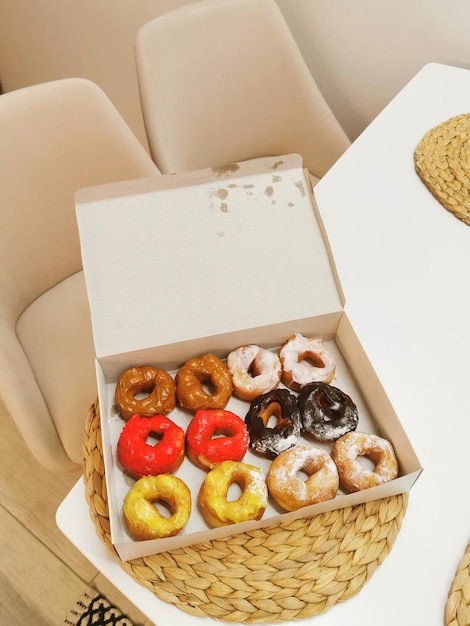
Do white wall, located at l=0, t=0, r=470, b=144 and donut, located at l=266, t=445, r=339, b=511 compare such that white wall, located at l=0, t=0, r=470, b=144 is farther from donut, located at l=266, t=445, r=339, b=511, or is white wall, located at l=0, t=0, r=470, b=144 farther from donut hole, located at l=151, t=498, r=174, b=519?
donut hole, located at l=151, t=498, r=174, b=519

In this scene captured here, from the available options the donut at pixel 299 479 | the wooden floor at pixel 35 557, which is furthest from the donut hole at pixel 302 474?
the wooden floor at pixel 35 557

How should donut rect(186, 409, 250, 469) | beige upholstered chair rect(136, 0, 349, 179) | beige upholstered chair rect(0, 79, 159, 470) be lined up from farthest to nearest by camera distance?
beige upholstered chair rect(136, 0, 349, 179), beige upholstered chair rect(0, 79, 159, 470), donut rect(186, 409, 250, 469)

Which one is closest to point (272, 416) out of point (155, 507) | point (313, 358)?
point (313, 358)

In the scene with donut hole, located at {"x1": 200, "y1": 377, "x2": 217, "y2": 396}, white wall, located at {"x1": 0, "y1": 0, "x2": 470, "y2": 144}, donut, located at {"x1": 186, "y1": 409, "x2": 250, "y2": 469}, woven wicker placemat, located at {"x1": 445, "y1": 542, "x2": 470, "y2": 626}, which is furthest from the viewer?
white wall, located at {"x1": 0, "y1": 0, "x2": 470, "y2": 144}

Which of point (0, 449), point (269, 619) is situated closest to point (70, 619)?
point (0, 449)

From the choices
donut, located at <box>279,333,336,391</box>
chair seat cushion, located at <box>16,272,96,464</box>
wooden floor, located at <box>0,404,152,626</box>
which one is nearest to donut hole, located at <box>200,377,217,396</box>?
donut, located at <box>279,333,336,391</box>

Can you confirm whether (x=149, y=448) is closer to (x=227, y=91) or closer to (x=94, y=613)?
(x=94, y=613)
